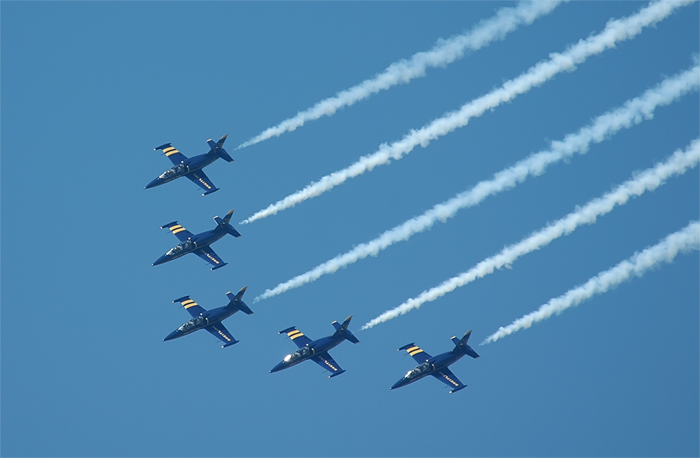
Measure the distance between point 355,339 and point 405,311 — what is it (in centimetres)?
482

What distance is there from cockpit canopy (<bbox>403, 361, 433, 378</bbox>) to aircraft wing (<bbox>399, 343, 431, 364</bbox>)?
84cm

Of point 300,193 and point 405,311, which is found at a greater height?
point 300,193

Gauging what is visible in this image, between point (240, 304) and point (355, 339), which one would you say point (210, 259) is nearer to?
point (240, 304)

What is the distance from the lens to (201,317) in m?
73.2

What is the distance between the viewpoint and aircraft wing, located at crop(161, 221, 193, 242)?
75562 millimetres

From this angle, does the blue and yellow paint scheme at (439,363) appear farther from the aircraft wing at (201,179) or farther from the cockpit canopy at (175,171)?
the cockpit canopy at (175,171)

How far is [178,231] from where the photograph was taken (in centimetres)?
7600

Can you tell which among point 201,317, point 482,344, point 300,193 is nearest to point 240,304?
point 201,317

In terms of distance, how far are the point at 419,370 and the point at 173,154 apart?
18473 mm

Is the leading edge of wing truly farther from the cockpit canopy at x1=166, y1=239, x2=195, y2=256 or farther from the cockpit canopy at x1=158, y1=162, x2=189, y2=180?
the cockpit canopy at x1=158, y1=162, x2=189, y2=180

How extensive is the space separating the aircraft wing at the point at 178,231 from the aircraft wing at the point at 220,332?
5446mm

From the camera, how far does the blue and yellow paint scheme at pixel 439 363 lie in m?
69.6

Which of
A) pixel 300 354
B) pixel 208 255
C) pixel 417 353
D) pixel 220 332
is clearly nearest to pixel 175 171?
pixel 208 255

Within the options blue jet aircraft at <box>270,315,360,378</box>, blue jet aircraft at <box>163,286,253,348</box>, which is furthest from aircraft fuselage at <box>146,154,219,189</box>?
blue jet aircraft at <box>270,315,360,378</box>
